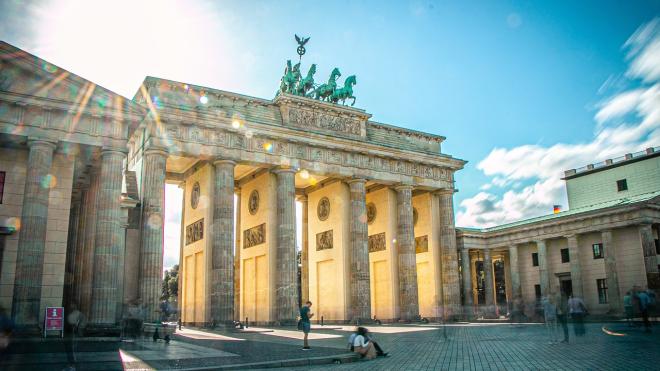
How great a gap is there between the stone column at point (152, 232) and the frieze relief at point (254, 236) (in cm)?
852

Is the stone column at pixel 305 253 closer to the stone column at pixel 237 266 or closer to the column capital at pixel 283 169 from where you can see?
the stone column at pixel 237 266

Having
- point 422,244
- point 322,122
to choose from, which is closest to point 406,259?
point 422,244

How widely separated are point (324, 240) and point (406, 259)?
671 centimetres

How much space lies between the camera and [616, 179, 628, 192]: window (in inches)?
1864

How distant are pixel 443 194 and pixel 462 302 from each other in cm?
991

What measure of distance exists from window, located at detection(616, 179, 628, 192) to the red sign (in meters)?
45.5

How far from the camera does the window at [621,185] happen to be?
4734 cm

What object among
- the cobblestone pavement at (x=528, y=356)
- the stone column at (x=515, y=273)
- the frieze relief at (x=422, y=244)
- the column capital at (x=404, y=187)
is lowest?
the cobblestone pavement at (x=528, y=356)

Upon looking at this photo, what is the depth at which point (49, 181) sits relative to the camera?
919 inches

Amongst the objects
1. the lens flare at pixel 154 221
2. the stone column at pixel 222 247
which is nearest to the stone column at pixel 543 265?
the stone column at pixel 222 247

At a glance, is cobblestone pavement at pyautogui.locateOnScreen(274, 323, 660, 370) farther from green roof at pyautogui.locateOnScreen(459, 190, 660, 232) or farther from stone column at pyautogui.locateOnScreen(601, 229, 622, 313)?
green roof at pyautogui.locateOnScreen(459, 190, 660, 232)

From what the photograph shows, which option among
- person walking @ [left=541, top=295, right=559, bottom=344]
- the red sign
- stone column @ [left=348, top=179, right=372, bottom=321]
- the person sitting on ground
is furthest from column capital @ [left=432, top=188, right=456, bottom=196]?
the red sign

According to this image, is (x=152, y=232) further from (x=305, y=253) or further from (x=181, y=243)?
(x=305, y=253)

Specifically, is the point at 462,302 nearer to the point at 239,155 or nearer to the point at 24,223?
the point at 239,155
